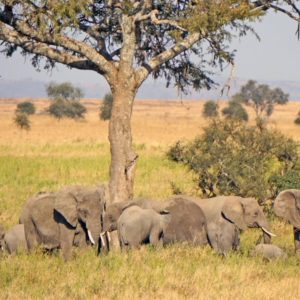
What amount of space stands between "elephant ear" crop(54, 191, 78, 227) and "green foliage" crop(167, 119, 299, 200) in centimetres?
550

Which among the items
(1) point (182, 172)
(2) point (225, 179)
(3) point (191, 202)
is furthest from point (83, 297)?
(1) point (182, 172)

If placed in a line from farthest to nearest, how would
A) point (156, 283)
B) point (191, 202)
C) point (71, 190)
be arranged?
point (191, 202)
point (71, 190)
point (156, 283)

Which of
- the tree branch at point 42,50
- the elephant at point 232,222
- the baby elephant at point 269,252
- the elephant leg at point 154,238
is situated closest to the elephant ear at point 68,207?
the elephant leg at point 154,238

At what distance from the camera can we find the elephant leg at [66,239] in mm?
8930

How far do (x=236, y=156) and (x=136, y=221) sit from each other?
5364 millimetres

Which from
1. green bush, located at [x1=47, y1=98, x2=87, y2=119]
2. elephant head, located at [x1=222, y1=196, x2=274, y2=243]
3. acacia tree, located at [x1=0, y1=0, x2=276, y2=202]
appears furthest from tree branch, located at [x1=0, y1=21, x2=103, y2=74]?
green bush, located at [x1=47, y1=98, x2=87, y2=119]

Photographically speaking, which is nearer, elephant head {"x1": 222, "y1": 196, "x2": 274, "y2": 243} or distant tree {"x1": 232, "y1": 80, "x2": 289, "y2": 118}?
elephant head {"x1": 222, "y1": 196, "x2": 274, "y2": 243}

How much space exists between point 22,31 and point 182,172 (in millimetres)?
11176

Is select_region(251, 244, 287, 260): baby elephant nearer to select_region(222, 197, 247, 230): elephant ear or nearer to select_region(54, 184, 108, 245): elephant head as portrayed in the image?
select_region(222, 197, 247, 230): elephant ear

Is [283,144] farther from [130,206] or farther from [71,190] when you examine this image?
[71,190]

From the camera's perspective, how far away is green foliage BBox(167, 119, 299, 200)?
44.1ft

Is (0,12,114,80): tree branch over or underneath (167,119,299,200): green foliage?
over

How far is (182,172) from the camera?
2052 centimetres

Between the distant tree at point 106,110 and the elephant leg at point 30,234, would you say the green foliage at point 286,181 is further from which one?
the distant tree at point 106,110
